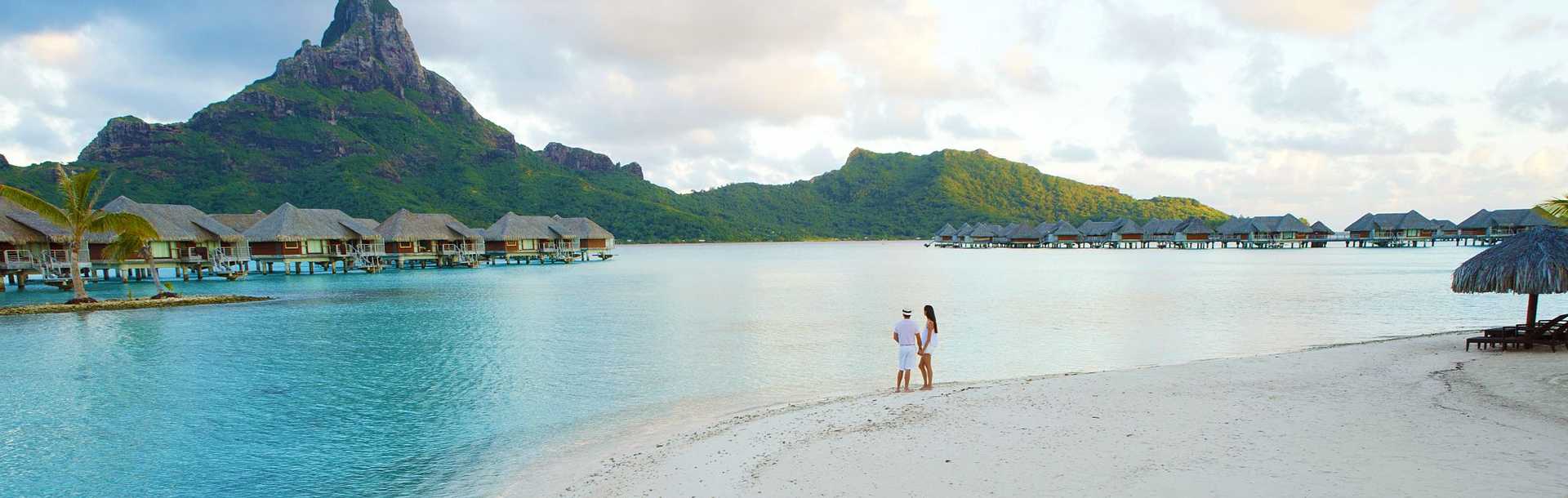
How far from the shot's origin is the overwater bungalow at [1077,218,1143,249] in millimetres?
81062

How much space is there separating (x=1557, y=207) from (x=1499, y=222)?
2757 inches

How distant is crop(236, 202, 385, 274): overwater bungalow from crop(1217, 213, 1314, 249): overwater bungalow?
262 ft

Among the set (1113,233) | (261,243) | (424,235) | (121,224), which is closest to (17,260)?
(261,243)

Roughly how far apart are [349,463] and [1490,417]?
1197 centimetres

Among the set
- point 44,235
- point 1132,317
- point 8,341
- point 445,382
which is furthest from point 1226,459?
point 44,235

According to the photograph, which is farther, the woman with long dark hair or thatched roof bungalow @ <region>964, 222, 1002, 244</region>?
thatched roof bungalow @ <region>964, 222, 1002, 244</region>

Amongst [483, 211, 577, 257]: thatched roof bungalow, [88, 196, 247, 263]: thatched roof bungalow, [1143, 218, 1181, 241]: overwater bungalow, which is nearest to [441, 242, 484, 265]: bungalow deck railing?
[483, 211, 577, 257]: thatched roof bungalow

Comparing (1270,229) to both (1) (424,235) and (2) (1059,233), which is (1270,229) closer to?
(2) (1059,233)

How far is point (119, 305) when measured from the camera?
25.1 m

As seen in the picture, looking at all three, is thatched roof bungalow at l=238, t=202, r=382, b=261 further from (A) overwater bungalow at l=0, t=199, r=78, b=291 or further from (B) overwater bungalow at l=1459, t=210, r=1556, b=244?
(B) overwater bungalow at l=1459, t=210, r=1556, b=244

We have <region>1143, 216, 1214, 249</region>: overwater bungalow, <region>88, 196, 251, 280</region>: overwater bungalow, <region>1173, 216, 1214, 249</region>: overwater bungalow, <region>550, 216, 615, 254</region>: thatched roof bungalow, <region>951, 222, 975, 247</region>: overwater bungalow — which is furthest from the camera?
<region>951, 222, 975, 247</region>: overwater bungalow

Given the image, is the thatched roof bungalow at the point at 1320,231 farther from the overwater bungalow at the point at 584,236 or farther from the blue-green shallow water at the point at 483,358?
the overwater bungalow at the point at 584,236

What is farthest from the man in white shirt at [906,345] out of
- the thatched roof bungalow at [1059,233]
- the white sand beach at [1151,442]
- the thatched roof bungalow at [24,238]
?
the thatched roof bungalow at [1059,233]

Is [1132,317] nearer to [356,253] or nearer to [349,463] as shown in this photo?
[349,463]
